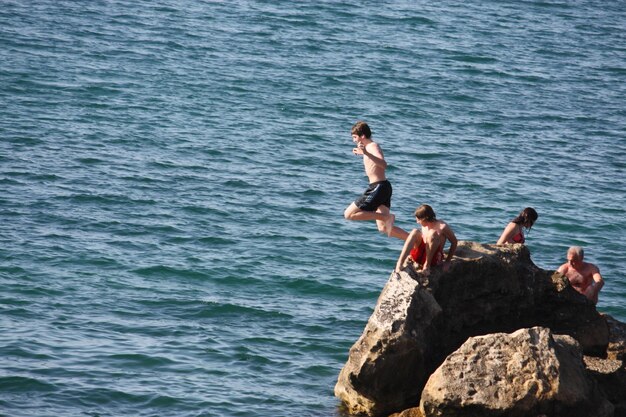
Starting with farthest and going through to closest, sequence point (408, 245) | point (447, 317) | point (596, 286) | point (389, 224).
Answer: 1. point (596, 286)
2. point (389, 224)
3. point (447, 317)
4. point (408, 245)

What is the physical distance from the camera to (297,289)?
72.3ft

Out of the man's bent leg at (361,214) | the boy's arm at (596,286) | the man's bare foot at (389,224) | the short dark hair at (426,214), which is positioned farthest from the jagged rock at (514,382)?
the boy's arm at (596,286)

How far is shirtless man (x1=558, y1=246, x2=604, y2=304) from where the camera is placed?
17.1 metres

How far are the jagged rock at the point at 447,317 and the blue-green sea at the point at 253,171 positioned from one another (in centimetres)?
156

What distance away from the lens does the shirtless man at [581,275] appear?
1706 centimetres

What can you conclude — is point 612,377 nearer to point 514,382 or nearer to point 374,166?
point 514,382

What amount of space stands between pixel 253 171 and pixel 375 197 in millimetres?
14022

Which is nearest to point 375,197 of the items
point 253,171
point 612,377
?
point 612,377

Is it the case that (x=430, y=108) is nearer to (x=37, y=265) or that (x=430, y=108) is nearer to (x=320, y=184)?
(x=320, y=184)

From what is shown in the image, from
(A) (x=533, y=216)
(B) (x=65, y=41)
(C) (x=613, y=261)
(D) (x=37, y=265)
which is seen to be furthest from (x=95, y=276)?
(B) (x=65, y=41)

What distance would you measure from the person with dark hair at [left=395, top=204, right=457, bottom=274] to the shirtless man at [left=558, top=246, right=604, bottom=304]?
8.70 feet

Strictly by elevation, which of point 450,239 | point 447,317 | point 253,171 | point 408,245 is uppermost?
point 450,239

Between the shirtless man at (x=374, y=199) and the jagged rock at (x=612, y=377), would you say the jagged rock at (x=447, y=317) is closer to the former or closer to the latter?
the jagged rock at (x=612, y=377)

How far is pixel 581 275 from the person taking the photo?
56.7ft
